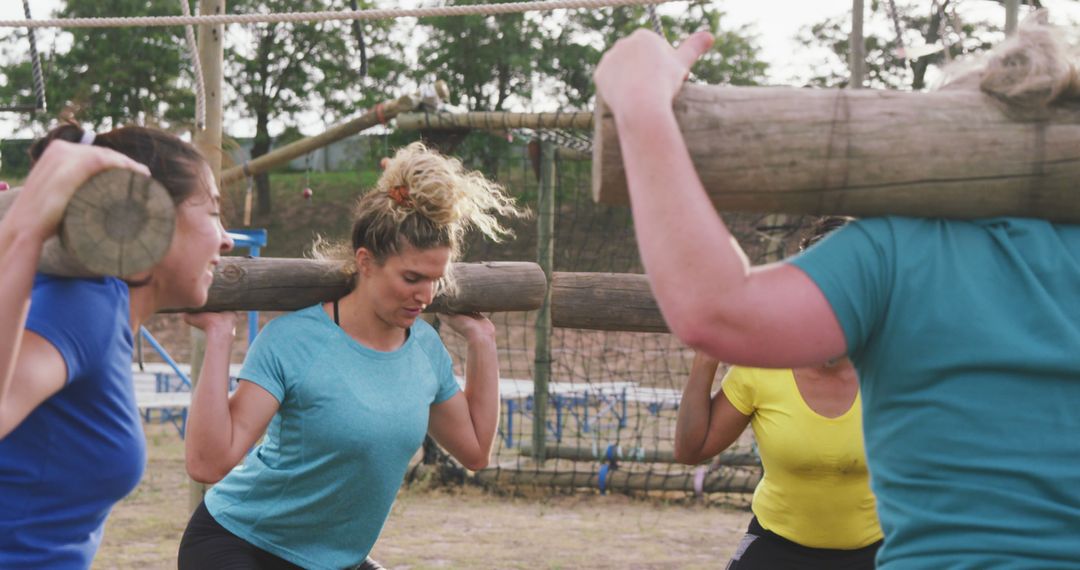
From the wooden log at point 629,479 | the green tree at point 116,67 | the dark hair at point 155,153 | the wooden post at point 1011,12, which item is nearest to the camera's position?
the dark hair at point 155,153

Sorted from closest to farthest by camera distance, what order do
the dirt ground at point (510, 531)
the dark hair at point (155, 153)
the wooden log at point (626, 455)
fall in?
1. the dark hair at point (155, 153)
2. the dirt ground at point (510, 531)
3. the wooden log at point (626, 455)

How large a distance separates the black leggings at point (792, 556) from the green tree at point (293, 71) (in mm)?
26347

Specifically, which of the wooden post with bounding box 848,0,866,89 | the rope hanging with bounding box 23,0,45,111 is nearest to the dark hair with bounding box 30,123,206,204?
the rope hanging with bounding box 23,0,45,111

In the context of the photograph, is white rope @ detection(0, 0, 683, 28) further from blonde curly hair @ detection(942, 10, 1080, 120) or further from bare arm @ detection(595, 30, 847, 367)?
bare arm @ detection(595, 30, 847, 367)

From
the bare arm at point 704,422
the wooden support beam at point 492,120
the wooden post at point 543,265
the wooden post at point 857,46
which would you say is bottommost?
the wooden post at point 543,265

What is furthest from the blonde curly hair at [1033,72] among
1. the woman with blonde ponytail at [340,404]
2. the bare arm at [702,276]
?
the woman with blonde ponytail at [340,404]

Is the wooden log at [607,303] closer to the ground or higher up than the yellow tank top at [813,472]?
higher up

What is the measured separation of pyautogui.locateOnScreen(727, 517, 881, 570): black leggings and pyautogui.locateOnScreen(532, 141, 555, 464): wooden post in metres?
5.94

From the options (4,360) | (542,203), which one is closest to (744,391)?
(4,360)

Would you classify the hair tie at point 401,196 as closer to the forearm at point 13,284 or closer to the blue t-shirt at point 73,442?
the blue t-shirt at point 73,442

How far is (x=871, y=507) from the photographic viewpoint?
132 inches

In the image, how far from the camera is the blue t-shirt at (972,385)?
4.86 feet

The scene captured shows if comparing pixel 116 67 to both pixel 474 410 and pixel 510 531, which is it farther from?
pixel 474 410

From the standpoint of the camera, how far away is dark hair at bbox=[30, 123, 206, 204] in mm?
2068
